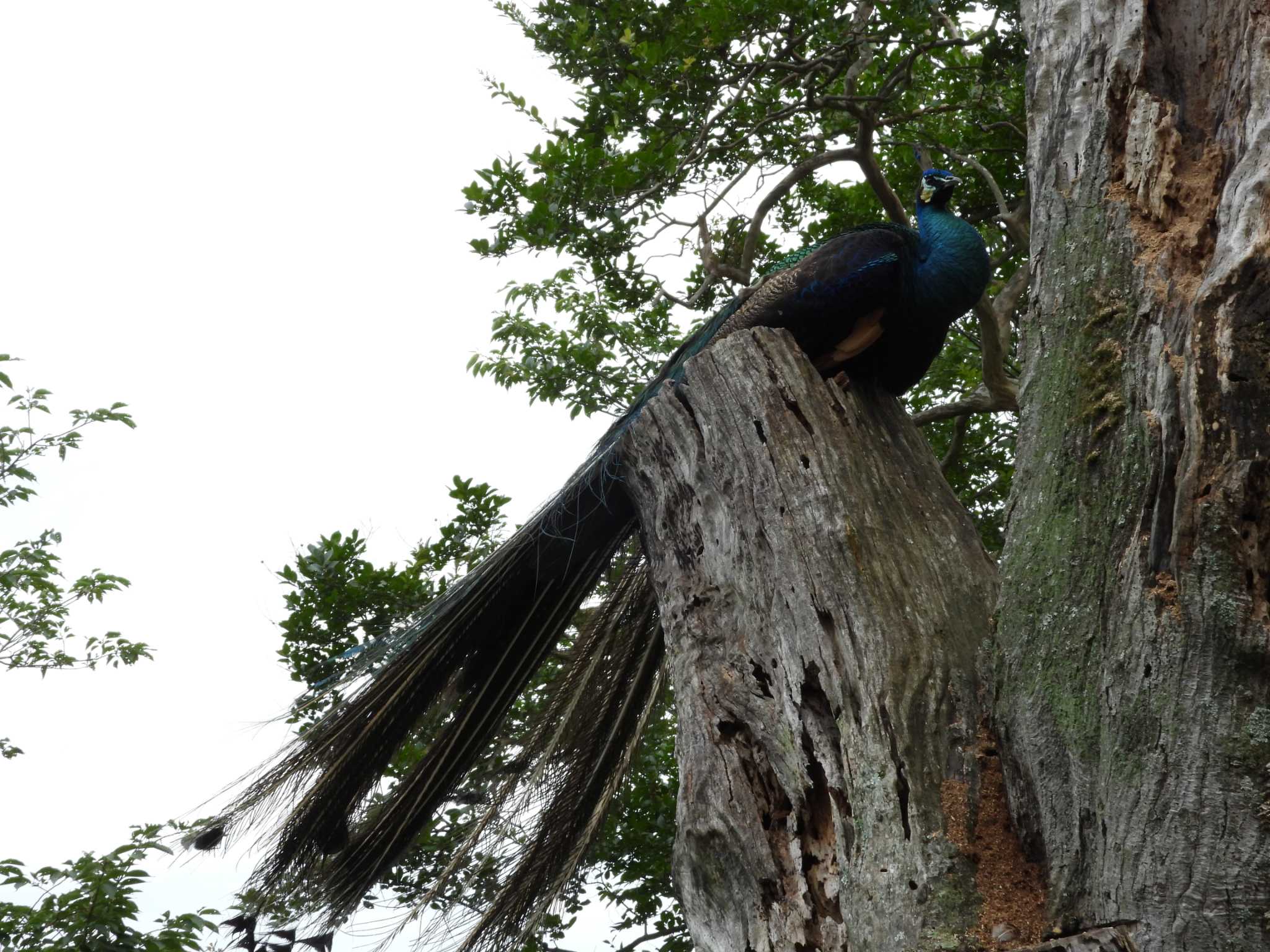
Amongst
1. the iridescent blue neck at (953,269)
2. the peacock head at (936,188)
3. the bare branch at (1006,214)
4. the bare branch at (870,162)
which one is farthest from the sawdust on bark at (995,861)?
the bare branch at (1006,214)

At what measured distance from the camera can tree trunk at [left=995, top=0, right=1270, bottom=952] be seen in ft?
6.22

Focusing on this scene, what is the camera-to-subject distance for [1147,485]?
6.75 feet

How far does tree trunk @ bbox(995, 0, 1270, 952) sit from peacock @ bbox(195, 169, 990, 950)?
101 centimetres

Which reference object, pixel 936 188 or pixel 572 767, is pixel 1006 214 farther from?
pixel 572 767

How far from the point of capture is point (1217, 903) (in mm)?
1852

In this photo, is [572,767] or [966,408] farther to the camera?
[966,408]

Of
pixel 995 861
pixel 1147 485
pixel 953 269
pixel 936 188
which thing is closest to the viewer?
pixel 1147 485

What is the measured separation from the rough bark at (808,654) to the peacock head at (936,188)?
1048 mm

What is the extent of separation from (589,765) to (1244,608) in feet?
7.61

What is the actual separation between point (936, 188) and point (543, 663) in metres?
2.17

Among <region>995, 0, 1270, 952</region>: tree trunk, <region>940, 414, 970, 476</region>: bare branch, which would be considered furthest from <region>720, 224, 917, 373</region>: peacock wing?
<region>940, 414, 970, 476</region>: bare branch

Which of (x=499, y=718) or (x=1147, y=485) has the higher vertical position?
(x=499, y=718)

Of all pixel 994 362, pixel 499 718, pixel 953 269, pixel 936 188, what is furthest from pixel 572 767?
pixel 994 362

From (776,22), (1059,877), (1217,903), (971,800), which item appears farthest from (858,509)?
(776,22)
